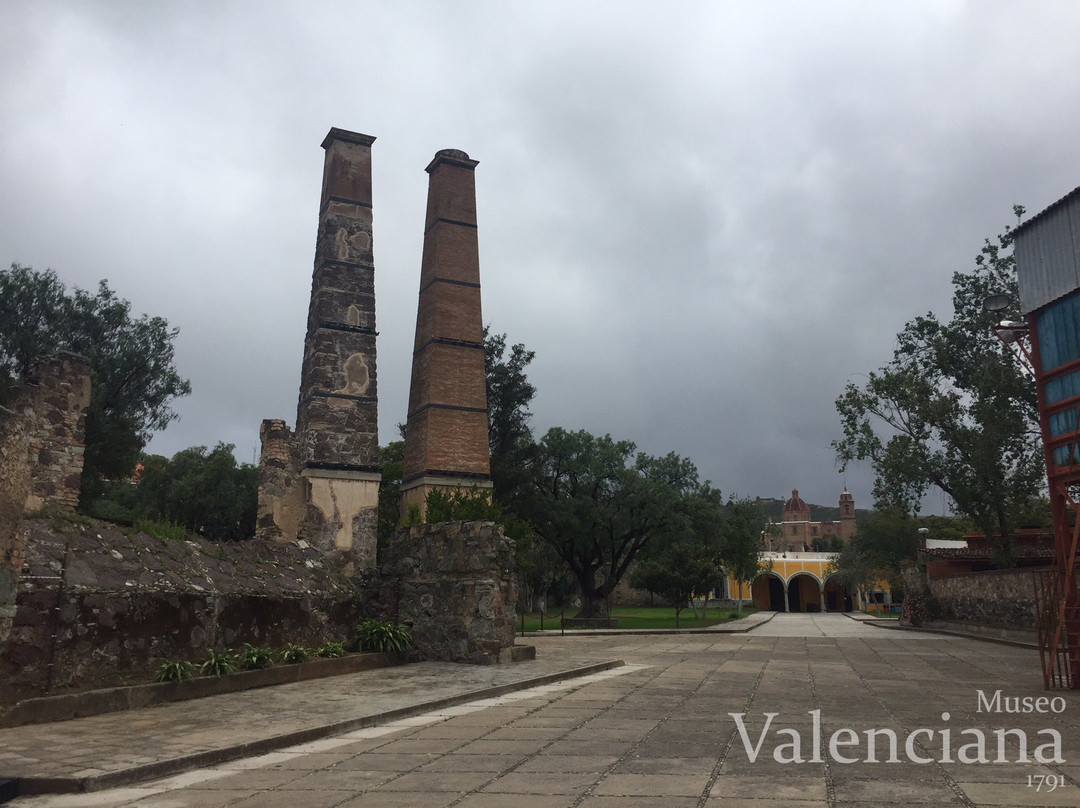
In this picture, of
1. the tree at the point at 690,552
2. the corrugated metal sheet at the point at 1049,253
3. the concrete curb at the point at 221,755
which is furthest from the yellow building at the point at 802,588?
the concrete curb at the point at 221,755

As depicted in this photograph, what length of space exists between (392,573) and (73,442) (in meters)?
5.03

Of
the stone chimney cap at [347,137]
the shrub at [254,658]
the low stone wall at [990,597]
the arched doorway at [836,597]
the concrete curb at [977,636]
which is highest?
the stone chimney cap at [347,137]

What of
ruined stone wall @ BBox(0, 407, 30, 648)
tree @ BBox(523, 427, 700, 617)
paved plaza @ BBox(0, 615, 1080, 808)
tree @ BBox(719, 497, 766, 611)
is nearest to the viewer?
paved plaza @ BBox(0, 615, 1080, 808)

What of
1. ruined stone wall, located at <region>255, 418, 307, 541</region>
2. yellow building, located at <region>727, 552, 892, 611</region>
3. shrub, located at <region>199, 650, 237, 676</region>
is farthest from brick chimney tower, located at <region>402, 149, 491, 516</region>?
yellow building, located at <region>727, 552, 892, 611</region>

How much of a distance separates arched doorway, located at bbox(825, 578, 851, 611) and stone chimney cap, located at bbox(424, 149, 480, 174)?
56.0 metres

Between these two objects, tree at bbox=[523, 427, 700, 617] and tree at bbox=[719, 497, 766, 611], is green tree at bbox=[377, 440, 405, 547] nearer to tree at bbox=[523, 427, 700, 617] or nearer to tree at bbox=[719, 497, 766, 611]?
tree at bbox=[523, 427, 700, 617]

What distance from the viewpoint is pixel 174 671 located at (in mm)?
8445

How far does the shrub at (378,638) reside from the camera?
11.8m

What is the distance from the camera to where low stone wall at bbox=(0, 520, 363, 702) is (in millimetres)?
7305

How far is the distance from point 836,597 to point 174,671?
237 ft

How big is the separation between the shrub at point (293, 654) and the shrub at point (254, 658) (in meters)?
0.32

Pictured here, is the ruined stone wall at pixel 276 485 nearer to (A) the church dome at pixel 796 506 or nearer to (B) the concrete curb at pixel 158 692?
(B) the concrete curb at pixel 158 692

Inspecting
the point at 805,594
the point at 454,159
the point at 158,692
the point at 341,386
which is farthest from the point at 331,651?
the point at 805,594

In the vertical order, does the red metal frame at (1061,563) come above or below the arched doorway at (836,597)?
above
